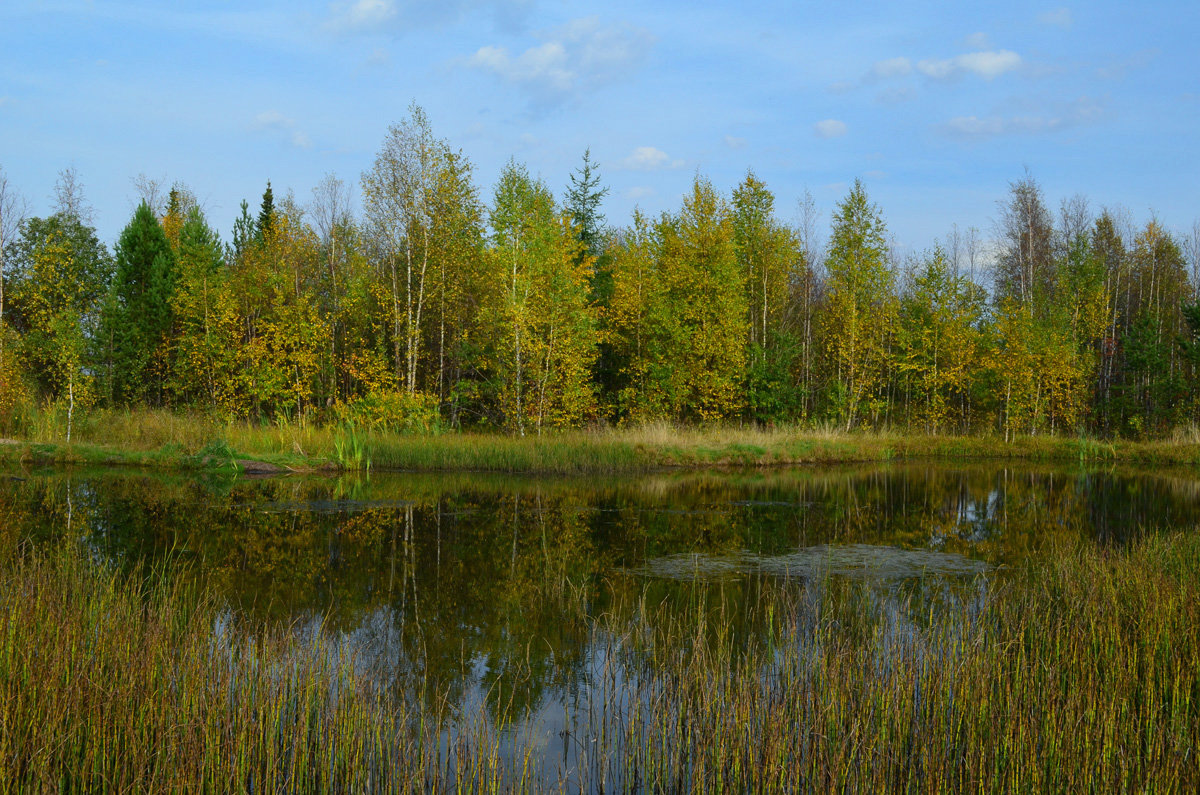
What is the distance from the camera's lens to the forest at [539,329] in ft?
78.5

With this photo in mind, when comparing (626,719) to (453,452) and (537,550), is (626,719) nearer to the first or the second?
(537,550)

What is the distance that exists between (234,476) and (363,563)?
1022 cm

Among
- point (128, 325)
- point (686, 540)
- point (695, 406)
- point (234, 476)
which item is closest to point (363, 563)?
point (686, 540)

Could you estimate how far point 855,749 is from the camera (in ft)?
12.1

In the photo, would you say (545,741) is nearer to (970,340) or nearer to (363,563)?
(363,563)

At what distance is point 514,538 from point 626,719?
246 inches

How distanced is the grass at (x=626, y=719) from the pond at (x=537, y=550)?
286mm

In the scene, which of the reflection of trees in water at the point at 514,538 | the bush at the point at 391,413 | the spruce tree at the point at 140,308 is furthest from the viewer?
the spruce tree at the point at 140,308

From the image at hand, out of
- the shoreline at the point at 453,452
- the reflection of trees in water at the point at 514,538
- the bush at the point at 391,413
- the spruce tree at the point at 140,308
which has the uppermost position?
the spruce tree at the point at 140,308

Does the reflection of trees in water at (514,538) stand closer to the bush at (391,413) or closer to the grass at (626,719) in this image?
the grass at (626,719)

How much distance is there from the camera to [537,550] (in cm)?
1010

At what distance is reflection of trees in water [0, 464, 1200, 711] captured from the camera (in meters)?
6.43

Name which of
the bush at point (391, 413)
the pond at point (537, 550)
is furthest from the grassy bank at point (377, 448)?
the pond at point (537, 550)

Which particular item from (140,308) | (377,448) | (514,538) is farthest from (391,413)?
(514,538)
